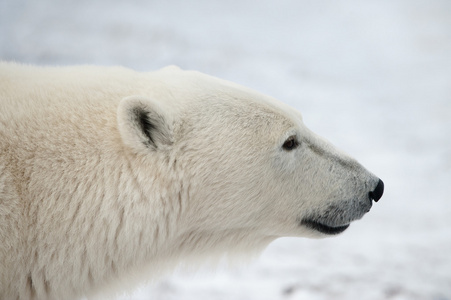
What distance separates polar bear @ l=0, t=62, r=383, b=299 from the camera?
1.97 meters

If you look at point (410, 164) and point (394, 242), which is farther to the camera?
point (410, 164)

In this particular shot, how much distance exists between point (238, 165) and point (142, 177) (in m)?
0.49

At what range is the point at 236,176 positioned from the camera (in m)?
2.20

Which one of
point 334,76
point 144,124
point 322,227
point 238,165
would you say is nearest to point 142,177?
point 144,124

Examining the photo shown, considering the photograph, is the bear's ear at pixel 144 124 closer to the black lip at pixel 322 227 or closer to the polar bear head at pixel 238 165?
the polar bear head at pixel 238 165

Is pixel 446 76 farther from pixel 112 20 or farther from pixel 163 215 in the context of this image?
pixel 163 215

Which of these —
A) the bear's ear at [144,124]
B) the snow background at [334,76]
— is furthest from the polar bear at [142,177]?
the snow background at [334,76]

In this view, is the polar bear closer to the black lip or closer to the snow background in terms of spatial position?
the black lip

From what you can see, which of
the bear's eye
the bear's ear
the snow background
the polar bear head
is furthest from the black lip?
the snow background

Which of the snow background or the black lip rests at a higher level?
the snow background

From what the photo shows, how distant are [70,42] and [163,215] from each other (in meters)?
7.31

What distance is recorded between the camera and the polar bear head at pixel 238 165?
2104mm

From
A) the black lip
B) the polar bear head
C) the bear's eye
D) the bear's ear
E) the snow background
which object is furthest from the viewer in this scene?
the snow background

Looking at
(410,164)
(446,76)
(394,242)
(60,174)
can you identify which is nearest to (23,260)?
(60,174)
